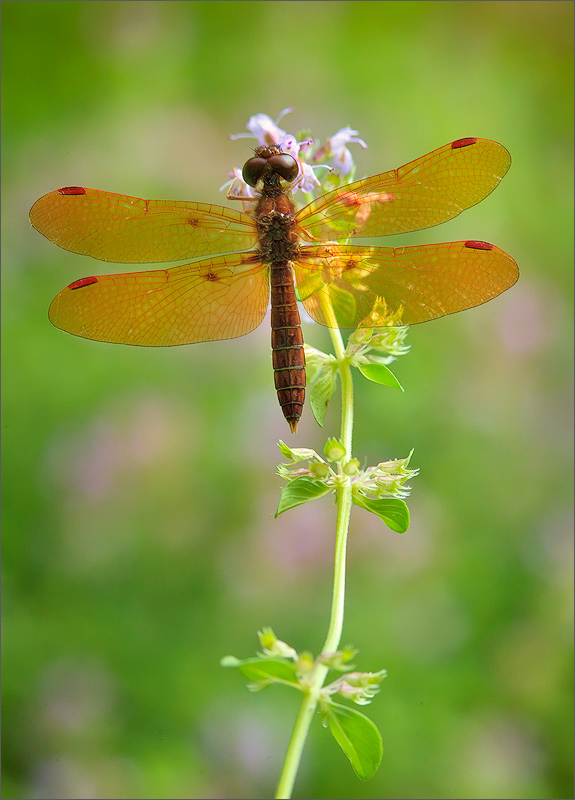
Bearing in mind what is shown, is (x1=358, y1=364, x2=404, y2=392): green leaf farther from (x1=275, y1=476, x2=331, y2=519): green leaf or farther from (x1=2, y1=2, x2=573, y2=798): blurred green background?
(x1=2, y1=2, x2=573, y2=798): blurred green background

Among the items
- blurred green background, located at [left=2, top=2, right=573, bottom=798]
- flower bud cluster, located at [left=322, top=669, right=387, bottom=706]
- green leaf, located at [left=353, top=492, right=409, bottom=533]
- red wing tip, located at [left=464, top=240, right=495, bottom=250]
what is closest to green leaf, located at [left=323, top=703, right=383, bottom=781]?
flower bud cluster, located at [left=322, top=669, right=387, bottom=706]

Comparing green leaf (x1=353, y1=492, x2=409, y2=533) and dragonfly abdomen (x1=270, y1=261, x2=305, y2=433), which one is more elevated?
dragonfly abdomen (x1=270, y1=261, x2=305, y2=433)

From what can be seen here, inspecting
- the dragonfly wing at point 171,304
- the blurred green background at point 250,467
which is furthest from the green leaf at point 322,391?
the blurred green background at point 250,467

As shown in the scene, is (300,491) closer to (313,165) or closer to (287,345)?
(287,345)

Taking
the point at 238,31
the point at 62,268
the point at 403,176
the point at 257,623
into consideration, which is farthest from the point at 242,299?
the point at 238,31

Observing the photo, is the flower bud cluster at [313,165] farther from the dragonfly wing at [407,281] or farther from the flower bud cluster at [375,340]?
the flower bud cluster at [375,340]

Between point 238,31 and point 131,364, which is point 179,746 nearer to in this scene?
point 131,364
